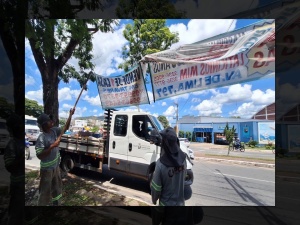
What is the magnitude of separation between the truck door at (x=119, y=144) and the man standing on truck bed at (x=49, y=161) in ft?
2.56

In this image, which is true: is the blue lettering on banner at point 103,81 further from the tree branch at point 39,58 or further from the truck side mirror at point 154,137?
the truck side mirror at point 154,137

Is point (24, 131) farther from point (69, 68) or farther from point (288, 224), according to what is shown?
point (288, 224)

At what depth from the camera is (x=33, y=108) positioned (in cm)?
386

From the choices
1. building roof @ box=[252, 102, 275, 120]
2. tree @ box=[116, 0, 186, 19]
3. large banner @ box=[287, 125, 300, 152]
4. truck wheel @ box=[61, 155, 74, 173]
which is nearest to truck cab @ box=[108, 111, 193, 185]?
truck wheel @ box=[61, 155, 74, 173]

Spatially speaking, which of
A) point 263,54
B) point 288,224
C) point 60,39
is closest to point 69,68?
point 60,39

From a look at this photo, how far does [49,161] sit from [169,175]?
77.6 inches

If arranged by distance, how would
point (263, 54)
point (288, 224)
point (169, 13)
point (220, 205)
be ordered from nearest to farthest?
point (263, 54)
point (220, 205)
point (288, 224)
point (169, 13)

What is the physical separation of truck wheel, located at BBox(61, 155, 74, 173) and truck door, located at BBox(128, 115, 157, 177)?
3.23 ft

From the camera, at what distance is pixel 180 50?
12.0ft

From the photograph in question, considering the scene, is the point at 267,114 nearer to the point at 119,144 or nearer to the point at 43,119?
the point at 119,144

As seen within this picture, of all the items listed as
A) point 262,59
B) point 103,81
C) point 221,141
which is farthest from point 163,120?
point 262,59

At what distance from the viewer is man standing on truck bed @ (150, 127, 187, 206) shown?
8.27ft

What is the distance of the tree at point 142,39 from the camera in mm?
3604

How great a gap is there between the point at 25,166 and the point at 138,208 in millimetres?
1689
